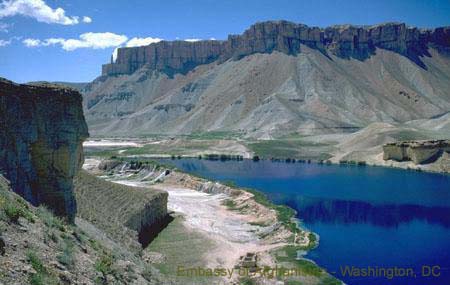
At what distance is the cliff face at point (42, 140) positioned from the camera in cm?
1839

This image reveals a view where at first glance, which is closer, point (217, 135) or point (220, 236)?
point (220, 236)

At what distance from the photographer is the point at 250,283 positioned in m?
28.7

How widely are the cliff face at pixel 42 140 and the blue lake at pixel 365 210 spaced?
716 inches

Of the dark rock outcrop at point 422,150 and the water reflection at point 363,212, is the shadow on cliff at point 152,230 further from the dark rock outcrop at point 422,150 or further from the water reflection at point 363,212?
the dark rock outcrop at point 422,150

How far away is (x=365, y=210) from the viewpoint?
53500 millimetres

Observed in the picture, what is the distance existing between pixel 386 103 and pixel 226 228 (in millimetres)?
153818

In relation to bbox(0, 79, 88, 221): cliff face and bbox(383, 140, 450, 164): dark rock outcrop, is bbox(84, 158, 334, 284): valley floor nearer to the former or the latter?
bbox(0, 79, 88, 221): cliff face

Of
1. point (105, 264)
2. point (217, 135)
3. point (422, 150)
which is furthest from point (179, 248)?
point (217, 135)

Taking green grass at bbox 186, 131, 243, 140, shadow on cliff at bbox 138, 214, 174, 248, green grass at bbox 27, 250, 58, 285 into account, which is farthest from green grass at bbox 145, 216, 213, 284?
green grass at bbox 186, 131, 243, 140

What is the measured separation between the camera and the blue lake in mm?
34688

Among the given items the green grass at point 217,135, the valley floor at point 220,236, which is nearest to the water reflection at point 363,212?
the valley floor at point 220,236

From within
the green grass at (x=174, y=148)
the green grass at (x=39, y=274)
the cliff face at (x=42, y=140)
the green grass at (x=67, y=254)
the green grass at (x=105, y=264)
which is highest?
the cliff face at (x=42, y=140)

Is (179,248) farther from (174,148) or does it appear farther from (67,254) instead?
(174,148)

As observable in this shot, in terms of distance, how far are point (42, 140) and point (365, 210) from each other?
4062 centimetres
